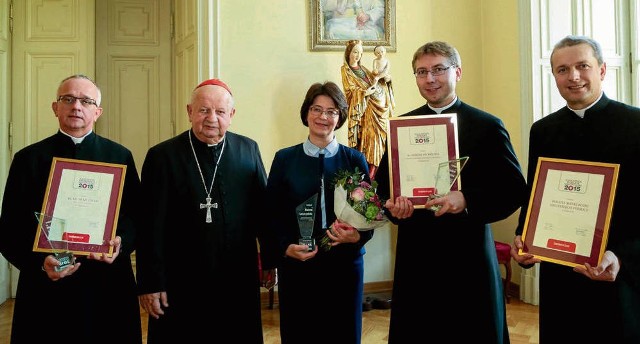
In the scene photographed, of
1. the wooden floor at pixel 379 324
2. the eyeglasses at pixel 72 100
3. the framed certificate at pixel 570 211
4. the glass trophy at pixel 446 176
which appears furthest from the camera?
the wooden floor at pixel 379 324

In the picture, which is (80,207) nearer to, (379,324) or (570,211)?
(570,211)

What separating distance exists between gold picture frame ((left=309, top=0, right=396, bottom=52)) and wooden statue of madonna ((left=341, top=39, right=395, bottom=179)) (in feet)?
1.44

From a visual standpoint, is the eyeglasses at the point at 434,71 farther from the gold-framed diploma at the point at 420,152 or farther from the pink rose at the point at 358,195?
the pink rose at the point at 358,195

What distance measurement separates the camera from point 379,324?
4.37 meters

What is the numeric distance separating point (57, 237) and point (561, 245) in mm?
1891

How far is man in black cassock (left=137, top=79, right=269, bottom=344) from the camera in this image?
2.26 m

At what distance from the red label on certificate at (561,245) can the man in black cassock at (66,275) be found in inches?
65.9

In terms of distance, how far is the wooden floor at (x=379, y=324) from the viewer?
13.0 feet

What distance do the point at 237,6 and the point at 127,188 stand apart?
10.6 feet

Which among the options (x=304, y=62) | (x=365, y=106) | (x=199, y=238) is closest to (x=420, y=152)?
(x=199, y=238)

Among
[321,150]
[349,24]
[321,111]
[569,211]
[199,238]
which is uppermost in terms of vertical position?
[349,24]

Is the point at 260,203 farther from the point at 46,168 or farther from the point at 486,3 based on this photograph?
the point at 486,3

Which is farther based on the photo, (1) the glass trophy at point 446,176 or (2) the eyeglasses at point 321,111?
(2) the eyeglasses at point 321,111

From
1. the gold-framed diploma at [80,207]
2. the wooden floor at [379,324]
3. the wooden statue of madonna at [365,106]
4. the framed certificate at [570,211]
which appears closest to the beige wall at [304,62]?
the wooden statue of madonna at [365,106]
